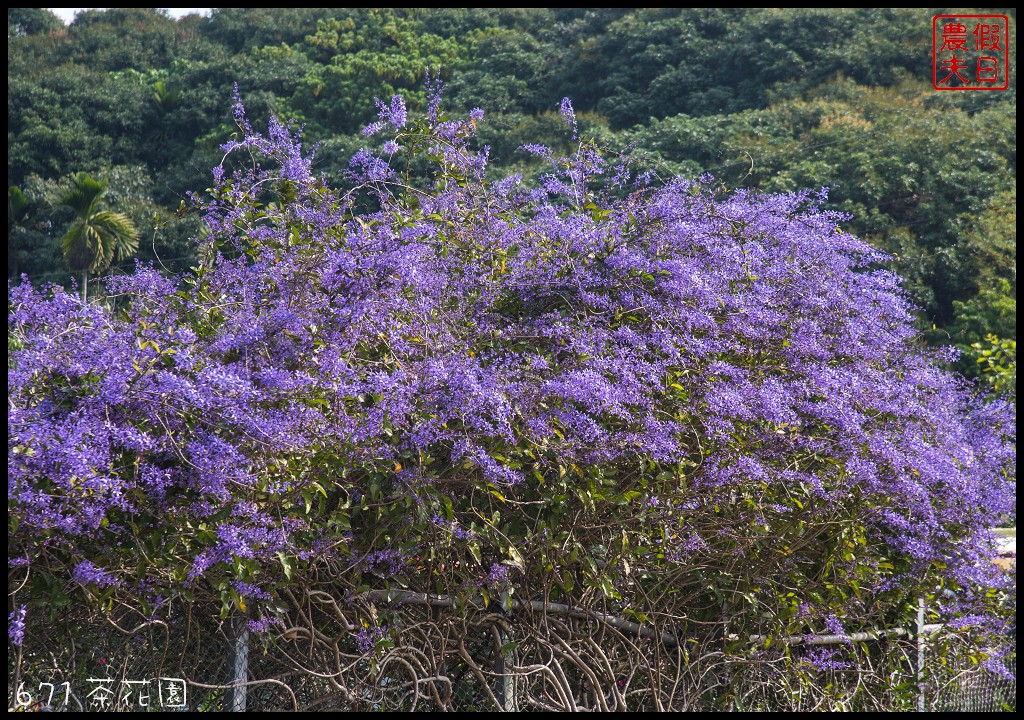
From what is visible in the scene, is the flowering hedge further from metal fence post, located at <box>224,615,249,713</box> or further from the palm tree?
the palm tree

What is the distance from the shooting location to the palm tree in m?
17.8

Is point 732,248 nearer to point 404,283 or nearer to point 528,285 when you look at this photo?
point 528,285

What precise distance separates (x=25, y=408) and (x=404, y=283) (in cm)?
108

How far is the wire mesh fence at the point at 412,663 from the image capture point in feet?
8.36

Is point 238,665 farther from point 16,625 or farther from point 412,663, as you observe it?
point 16,625

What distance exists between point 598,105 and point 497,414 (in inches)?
800

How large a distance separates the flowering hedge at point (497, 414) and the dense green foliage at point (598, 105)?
1046cm

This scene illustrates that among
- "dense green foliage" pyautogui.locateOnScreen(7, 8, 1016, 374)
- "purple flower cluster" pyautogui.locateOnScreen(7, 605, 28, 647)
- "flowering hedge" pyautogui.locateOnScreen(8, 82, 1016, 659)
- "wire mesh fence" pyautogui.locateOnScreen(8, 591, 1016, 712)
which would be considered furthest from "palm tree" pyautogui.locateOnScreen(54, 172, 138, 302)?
"purple flower cluster" pyautogui.locateOnScreen(7, 605, 28, 647)

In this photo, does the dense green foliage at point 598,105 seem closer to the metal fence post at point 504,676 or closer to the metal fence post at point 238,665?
the metal fence post at point 504,676

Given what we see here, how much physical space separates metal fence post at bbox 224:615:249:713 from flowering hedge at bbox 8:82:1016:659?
4.2 inches

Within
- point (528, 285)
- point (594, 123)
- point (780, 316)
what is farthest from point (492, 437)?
point (594, 123)

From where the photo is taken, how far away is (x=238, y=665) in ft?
8.70

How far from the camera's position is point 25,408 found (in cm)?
232

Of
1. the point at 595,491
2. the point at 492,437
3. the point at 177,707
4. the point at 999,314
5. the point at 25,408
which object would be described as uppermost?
the point at 25,408
